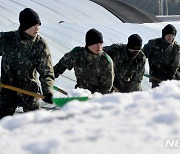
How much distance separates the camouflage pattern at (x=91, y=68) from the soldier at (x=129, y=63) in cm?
99

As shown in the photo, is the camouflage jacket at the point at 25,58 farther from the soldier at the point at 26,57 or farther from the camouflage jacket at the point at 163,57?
the camouflage jacket at the point at 163,57

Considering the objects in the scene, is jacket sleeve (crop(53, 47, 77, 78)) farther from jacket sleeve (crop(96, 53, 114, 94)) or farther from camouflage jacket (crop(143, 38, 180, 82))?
camouflage jacket (crop(143, 38, 180, 82))

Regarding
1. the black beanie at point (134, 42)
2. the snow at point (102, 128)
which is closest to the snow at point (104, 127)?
the snow at point (102, 128)

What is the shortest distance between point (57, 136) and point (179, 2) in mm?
89867

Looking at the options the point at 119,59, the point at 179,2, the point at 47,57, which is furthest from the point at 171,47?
the point at 179,2

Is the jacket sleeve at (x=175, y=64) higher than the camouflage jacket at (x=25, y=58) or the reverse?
the reverse

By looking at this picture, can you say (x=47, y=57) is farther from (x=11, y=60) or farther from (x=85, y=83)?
(x=85, y=83)

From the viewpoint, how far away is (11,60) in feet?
16.7

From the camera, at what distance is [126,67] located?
6801 millimetres

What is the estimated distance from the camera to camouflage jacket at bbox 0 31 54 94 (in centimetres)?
505

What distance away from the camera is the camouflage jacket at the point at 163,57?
25.7 feet

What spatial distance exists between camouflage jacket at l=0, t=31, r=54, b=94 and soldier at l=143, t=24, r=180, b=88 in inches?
122

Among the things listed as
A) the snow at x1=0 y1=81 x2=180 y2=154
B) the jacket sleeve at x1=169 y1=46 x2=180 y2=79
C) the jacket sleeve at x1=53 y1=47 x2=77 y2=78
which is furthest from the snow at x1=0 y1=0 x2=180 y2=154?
the jacket sleeve at x1=169 y1=46 x2=180 y2=79

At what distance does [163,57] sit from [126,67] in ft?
4.19
